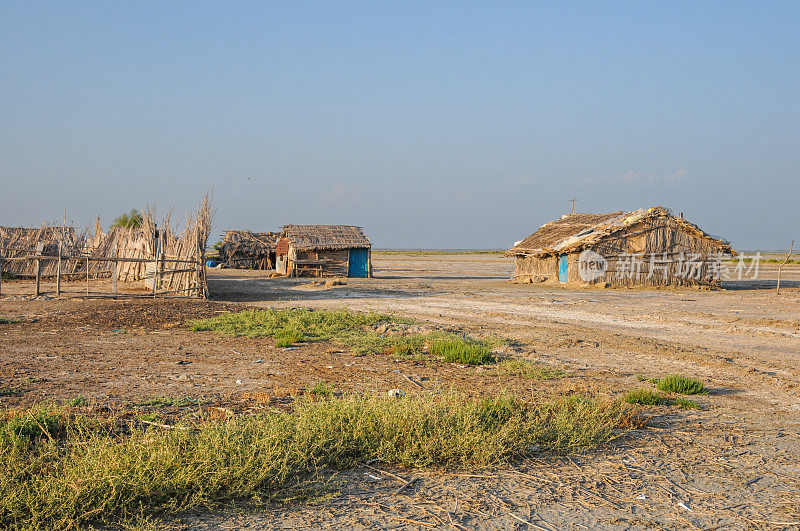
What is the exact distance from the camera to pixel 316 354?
9.21 m

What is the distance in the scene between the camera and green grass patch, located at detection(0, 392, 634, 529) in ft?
11.1

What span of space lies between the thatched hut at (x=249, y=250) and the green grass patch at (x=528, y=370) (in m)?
35.1

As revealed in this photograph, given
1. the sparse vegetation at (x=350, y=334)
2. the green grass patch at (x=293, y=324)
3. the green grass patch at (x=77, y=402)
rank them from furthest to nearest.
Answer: the green grass patch at (x=293, y=324)
the sparse vegetation at (x=350, y=334)
the green grass patch at (x=77, y=402)

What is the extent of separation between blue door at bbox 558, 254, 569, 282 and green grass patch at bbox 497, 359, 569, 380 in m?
19.7

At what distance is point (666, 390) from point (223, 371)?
516 centimetres

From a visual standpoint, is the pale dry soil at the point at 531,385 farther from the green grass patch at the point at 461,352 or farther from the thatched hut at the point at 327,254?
the thatched hut at the point at 327,254

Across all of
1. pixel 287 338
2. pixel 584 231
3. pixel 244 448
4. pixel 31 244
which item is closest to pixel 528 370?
pixel 287 338

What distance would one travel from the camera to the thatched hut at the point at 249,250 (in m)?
42.6

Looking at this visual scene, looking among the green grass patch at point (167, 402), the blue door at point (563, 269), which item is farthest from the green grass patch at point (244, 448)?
the blue door at point (563, 269)

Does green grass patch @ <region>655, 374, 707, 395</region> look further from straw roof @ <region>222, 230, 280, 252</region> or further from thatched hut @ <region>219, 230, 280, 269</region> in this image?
straw roof @ <region>222, 230, 280, 252</region>

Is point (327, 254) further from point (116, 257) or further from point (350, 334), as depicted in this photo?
point (350, 334)

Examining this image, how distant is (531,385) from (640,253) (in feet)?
69.5

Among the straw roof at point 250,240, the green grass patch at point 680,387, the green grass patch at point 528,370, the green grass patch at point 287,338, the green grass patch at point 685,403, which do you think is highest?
the straw roof at point 250,240

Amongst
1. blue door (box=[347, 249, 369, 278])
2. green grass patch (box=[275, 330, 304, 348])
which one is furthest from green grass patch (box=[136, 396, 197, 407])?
blue door (box=[347, 249, 369, 278])
